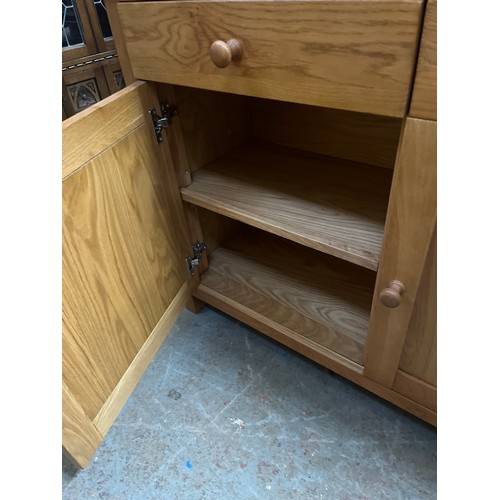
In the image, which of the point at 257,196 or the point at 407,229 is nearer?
the point at 407,229

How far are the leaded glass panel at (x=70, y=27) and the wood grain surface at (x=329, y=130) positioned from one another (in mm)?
412

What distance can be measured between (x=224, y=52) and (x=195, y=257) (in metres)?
0.48

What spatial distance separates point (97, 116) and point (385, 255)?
439 mm

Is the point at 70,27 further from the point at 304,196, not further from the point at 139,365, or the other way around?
the point at 139,365

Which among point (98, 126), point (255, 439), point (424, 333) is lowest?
point (255, 439)

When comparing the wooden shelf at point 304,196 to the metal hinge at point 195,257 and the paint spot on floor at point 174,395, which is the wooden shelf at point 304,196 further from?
the paint spot on floor at point 174,395

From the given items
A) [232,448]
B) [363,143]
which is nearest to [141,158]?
[363,143]

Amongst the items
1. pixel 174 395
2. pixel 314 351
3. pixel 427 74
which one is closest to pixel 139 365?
pixel 174 395

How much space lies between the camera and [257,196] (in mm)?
716

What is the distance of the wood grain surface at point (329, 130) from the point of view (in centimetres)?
76

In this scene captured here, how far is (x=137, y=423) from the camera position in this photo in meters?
0.77

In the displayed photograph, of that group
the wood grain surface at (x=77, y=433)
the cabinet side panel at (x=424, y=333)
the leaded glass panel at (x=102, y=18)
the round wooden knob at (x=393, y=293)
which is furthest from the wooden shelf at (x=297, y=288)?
the leaded glass panel at (x=102, y=18)

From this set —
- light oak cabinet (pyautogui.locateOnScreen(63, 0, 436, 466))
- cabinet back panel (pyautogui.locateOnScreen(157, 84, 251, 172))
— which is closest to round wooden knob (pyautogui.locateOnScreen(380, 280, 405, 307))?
light oak cabinet (pyautogui.locateOnScreen(63, 0, 436, 466))
